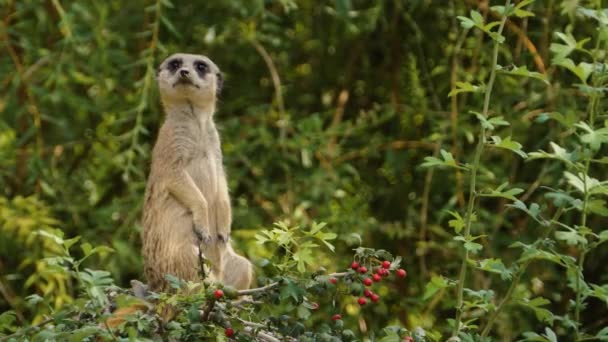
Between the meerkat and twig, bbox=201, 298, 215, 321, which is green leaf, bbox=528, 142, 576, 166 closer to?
twig, bbox=201, 298, 215, 321

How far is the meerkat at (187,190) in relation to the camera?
359cm

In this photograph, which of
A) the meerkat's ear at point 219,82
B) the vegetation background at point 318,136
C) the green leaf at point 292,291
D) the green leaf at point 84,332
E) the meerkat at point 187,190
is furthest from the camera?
the vegetation background at point 318,136

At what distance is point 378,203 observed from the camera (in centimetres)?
548

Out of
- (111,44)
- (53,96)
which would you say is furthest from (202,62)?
(111,44)

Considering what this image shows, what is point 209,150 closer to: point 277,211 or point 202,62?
point 202,62

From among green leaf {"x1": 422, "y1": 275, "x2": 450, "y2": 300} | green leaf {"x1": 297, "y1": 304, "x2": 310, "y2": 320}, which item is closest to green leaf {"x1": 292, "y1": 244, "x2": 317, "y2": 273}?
green leaf {"x1": 297, "y1": 304, "x2": 310, "y2": 320}

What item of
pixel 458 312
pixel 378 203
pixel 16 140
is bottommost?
pixel 378 203

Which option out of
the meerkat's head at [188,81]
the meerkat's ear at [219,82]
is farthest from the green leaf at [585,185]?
the meerkat's ear at [219,82]

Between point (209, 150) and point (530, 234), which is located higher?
point (209, 150)

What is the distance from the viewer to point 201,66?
12.9 ft

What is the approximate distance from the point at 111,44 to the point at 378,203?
1.32 metres

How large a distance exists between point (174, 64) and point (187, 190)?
0.50 m

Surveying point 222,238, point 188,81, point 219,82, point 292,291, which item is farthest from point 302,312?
point 219,82

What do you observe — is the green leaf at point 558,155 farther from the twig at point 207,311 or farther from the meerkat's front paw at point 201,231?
the meerkat's front paw at point 201,231
